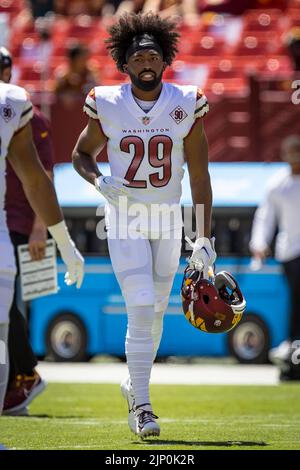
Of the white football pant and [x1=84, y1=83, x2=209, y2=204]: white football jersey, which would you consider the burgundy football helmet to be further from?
[x1=84, y1=83, x2=209, y2=204]: white football jersey

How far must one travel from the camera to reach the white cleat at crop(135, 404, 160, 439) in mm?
5992

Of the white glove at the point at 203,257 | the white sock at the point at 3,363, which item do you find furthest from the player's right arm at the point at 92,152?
the white sock at the point at 3,363

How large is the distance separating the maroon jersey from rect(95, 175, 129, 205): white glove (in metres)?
1.62

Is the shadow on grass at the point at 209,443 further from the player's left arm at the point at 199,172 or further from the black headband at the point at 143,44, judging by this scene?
the black headband at the point at 143,44

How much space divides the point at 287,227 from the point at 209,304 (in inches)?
189

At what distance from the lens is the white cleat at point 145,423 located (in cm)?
599

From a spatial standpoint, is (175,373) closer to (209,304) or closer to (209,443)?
(209,304)

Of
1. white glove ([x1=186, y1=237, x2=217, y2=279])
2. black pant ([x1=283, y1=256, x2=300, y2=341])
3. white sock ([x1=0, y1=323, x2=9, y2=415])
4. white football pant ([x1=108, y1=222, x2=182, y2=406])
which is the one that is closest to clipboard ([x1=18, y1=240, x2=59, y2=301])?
white football pant ([x1=108, y1=222, x2=182, y2=406])

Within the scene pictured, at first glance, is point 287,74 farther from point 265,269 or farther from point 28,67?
point 28,67

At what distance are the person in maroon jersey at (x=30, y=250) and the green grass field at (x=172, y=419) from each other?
0.54ft

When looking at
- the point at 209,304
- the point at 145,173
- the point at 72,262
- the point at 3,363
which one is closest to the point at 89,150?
the point at 145,173

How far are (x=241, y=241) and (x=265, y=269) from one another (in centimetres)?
40

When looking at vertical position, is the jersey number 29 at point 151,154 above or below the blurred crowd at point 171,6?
below
